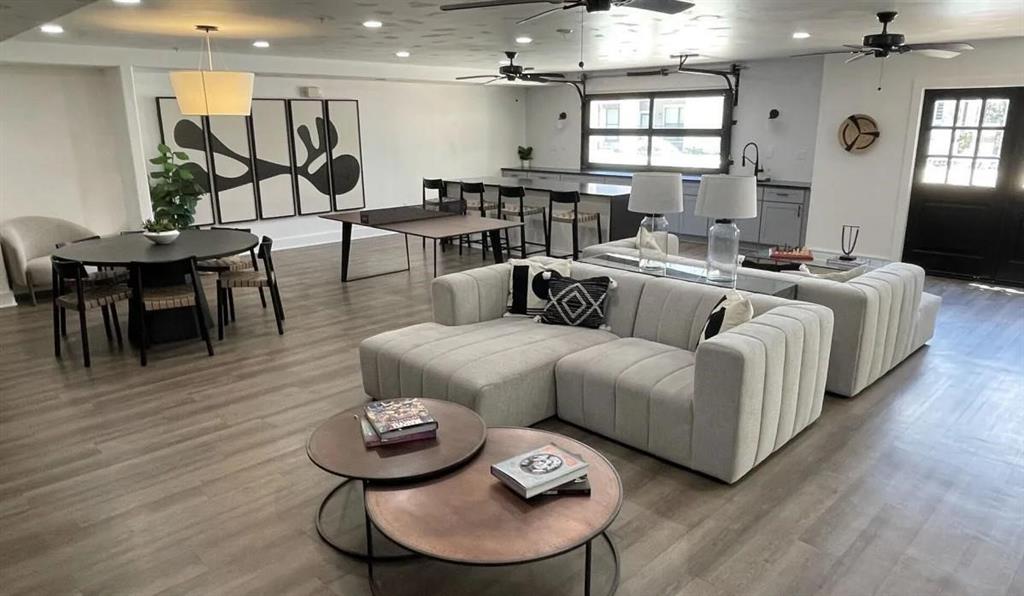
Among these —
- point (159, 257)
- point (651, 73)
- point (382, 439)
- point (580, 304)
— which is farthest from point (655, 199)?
point (651, 73)

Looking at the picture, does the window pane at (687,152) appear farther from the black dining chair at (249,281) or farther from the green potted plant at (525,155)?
the black dining chair at (249,281)

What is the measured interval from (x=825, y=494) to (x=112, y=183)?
7378 millimetres

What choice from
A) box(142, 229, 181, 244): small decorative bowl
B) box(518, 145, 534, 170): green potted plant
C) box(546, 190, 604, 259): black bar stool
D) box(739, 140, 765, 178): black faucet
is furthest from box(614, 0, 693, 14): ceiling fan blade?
box(518, 145, 534, 170): green potted plant

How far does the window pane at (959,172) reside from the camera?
667cm

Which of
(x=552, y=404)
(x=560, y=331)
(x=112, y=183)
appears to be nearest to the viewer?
(x=552, y=404)

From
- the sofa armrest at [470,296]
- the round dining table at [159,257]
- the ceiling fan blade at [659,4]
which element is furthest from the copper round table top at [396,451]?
the round dining table at [159,257]

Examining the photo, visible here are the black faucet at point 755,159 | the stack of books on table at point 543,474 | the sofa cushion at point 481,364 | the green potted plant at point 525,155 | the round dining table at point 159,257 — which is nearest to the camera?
the stack of books on table at point 543,474

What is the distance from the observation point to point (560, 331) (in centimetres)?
382

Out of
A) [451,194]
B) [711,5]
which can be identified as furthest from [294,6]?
[451,194]

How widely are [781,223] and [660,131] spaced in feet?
8.25

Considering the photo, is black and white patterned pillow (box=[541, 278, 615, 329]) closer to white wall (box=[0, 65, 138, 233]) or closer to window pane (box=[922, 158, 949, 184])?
window pane (box=[922, 158, 949, 184])

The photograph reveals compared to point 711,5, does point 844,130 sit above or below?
below

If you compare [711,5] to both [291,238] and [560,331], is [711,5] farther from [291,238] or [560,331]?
[291,238]

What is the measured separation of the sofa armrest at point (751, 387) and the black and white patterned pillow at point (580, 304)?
1.04 meters
